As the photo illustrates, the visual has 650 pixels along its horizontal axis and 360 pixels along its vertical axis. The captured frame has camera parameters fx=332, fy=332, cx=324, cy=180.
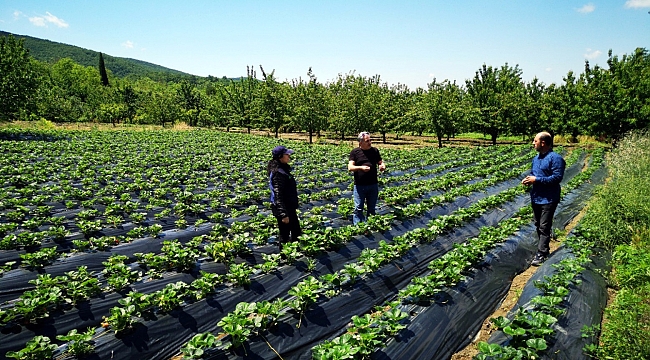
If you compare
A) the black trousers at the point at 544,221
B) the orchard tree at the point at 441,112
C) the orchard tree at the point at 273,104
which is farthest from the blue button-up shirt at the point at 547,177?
the orchard tree at the point at 273,104

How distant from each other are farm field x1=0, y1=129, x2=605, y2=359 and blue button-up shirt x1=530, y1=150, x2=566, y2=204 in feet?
3.67

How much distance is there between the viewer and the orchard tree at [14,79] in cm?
2656

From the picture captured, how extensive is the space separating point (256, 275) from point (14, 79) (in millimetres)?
33636

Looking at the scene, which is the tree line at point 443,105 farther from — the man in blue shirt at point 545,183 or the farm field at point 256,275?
the man in blue shirt at point 545,183

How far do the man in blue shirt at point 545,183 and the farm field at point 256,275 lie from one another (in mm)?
448

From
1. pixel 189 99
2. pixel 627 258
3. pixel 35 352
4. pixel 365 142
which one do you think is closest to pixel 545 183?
pixel 627 258

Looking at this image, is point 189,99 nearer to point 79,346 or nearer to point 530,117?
point 530,117

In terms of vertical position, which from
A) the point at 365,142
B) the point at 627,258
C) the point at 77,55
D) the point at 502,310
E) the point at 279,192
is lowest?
the point at 502,310

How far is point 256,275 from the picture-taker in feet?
18.2

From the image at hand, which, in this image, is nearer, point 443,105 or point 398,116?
point 443,105

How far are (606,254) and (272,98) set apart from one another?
36073 millimetres

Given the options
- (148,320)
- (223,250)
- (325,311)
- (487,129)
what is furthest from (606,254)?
(487,129)

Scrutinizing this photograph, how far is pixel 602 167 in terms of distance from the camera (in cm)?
1686

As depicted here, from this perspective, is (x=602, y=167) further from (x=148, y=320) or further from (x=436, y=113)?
(x=148, y=320)
